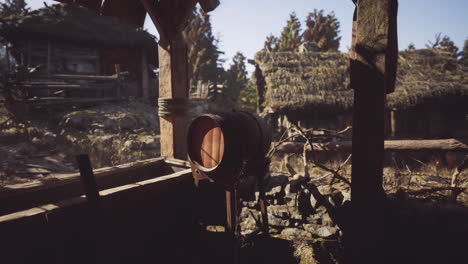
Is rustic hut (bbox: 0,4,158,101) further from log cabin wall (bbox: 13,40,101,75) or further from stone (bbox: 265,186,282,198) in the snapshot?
stone (bbox: 265,186,282,198)

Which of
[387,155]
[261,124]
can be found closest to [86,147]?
[261,124]

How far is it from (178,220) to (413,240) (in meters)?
2.59

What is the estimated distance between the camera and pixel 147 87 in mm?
15930

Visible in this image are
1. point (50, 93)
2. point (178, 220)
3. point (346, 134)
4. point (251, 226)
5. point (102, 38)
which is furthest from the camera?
point (102, 38)

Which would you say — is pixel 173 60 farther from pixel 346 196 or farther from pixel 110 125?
pixel 110 125

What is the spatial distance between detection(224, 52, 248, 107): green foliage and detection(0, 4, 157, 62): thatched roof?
→ 9023 mm

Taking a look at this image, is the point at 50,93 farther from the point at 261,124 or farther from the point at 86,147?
the point at 261,124

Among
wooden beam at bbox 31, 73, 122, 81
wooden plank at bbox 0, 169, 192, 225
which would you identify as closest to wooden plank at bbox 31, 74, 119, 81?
wooden beam at bbox 31, 73, 122, 81

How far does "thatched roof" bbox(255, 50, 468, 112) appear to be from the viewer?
8648mm

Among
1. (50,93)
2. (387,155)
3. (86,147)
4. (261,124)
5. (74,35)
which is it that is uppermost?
(74,35)

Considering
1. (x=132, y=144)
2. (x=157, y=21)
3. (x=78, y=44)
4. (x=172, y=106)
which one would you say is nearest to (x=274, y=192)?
(x=172, y=106)

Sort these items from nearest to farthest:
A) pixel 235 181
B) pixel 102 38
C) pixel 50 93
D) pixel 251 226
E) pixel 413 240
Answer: pixel 235 181 → pixel 413 240 → pixel 251 226 → pixel 50 93 → pixel 102 38

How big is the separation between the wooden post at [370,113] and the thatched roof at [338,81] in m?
→ 6.92

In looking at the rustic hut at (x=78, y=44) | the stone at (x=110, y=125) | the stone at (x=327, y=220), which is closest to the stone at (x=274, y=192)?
the stone at (x=327, y=220)
